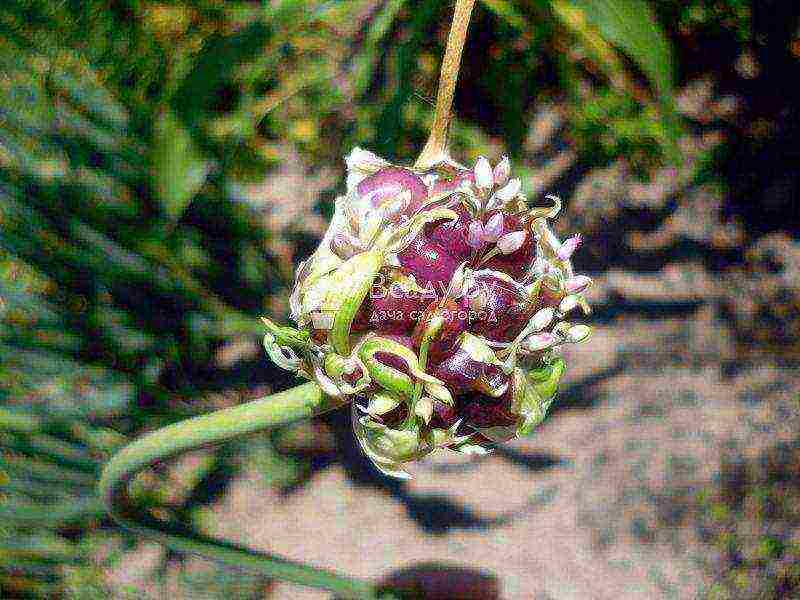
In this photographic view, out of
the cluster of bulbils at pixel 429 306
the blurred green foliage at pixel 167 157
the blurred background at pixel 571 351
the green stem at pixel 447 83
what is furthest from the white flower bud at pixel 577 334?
the blurred background at pixel 571 351

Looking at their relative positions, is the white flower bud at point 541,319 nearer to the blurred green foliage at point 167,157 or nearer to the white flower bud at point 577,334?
the white flower bud at point 577,334

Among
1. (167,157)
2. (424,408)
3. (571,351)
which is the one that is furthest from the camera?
(571,351)

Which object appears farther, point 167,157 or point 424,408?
point 167,157

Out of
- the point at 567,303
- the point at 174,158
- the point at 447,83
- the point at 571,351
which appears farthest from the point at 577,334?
the point at 571,351

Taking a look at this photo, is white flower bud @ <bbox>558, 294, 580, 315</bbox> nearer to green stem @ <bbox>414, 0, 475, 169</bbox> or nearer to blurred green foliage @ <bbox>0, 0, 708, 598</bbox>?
green stem @ <bbox>414, 0, 475, 169</bbox>

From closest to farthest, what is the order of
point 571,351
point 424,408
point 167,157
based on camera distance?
1. point 424,408
2. point 167,157
3. point 571,351

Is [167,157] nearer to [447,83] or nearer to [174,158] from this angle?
[174,158]

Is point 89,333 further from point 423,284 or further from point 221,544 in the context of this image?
point 423,284
